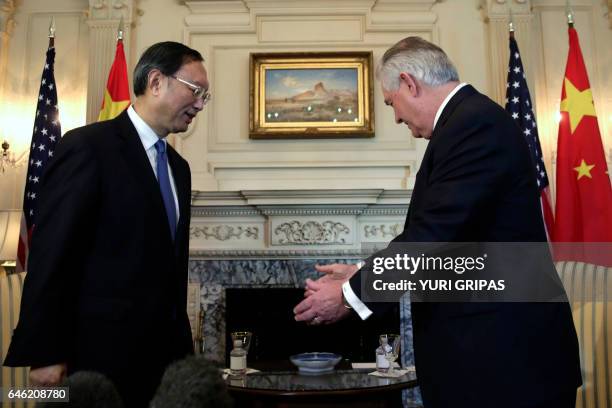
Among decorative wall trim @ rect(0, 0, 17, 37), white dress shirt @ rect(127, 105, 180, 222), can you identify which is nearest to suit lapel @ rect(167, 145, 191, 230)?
white dress shirt @ rect(127, 105, 180, 222)

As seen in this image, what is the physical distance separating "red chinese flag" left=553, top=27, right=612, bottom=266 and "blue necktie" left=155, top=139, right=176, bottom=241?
10.2ft

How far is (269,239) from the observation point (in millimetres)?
4250

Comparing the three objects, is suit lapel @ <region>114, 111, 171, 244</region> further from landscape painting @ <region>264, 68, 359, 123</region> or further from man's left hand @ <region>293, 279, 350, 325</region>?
landscape painting @ <region>264, 68, 359, 123</region>

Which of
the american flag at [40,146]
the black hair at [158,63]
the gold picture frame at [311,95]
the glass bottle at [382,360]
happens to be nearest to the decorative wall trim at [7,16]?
the american flag at [40,146]

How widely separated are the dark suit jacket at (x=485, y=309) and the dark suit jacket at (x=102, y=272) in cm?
56

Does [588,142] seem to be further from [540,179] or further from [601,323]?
[601,323]

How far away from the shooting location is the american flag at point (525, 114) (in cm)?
A: 393

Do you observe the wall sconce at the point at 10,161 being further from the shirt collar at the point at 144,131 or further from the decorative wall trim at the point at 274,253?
the shirt collar at the point at 144,131

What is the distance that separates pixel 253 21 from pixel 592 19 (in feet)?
9.61

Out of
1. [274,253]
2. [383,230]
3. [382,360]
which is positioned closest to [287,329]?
[274,253]

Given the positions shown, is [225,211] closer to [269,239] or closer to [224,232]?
[224,232]

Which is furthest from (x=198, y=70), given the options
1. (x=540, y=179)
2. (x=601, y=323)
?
(x=540, y=179)

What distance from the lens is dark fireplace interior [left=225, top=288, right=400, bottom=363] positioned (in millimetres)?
4207

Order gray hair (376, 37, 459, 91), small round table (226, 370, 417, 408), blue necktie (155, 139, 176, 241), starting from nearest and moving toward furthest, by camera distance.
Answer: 1. gray hair (376, 37, 459, 91)
2. blue necktie (155, 139, 176, 241)
3. small round table (226, 370, 417, 408)
